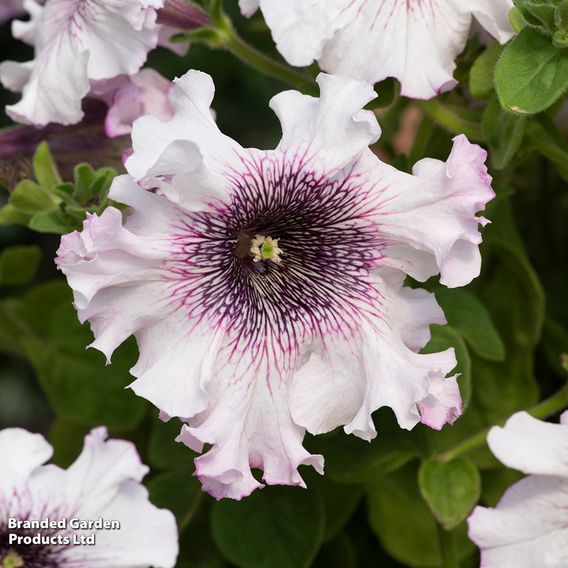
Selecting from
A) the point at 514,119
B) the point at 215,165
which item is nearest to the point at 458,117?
the point at 514,119

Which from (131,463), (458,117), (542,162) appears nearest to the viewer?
(131,463)

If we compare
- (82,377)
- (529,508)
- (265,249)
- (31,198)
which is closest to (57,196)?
(31,198)

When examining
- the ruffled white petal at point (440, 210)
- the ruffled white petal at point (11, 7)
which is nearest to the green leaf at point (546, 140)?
the ruffled white petal at point (440, 210)

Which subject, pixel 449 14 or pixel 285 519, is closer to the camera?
pixel 449 14

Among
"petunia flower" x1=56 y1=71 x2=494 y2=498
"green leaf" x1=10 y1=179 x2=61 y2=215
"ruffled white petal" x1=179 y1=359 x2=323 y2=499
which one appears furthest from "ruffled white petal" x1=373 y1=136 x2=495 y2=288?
"green leaf" x1=10 y1=179 x2=61 y2=215

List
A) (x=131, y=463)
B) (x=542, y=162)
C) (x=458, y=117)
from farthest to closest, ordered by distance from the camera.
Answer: (x=542, y=162), (x=458, y=117), (x=131, y=463)

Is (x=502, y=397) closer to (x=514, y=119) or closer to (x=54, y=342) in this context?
(x=514, y=119)

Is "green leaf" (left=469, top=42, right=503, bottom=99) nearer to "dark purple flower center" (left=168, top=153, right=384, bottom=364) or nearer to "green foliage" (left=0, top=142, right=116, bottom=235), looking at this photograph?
"dark purple flower center" (left=168, top=153, right=384, bottom=364)

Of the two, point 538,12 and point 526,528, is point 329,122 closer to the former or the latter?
point 538,12

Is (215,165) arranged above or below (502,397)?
above
